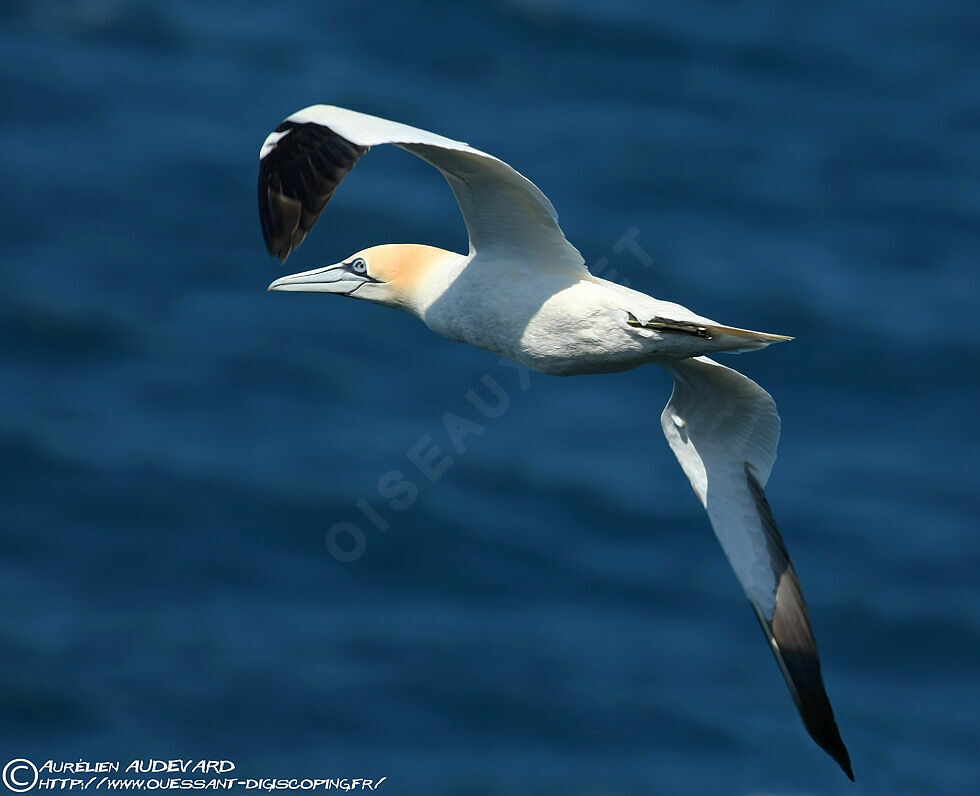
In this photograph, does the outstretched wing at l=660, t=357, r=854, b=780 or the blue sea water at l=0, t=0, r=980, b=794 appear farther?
the blue sea water at l=0, t=0, r=980, b=794

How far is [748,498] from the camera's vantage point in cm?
1259

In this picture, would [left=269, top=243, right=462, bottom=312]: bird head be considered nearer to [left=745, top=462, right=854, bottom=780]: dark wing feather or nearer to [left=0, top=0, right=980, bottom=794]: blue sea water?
[left=745, top=462, right=854, bottom=780]: dark wing feather

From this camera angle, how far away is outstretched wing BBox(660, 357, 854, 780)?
1245 centimetres

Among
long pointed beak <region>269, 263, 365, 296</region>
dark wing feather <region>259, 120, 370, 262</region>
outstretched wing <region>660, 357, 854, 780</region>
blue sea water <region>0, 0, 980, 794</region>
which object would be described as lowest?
blue sea water <region>0, 0, 980, 794</region>

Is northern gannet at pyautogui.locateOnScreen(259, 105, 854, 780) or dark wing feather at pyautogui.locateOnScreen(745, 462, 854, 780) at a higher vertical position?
northern gannet at pyautogui.locateOnScreen(259, 105, 854, 780)

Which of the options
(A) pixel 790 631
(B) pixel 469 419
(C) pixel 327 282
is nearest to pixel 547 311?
(C) pixel 327 282


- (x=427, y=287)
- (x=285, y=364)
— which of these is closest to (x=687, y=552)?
(x=285, y=364)

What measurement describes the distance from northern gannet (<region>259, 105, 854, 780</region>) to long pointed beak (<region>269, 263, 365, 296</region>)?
0.01 metres

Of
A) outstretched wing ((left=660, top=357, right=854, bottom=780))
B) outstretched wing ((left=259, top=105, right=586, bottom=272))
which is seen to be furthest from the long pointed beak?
outstretched wing ((left=660, top=357, right=854, bottom=780))

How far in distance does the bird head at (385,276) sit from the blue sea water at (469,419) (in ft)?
53.3

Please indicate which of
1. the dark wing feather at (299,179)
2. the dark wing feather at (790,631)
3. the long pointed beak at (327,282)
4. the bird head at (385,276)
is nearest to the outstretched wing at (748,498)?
the dark wing feather at (790,631)

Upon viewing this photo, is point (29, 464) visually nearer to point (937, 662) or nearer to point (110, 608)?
point (110, 608)

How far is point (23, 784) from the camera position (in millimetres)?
30125

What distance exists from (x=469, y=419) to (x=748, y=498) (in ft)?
58.7
